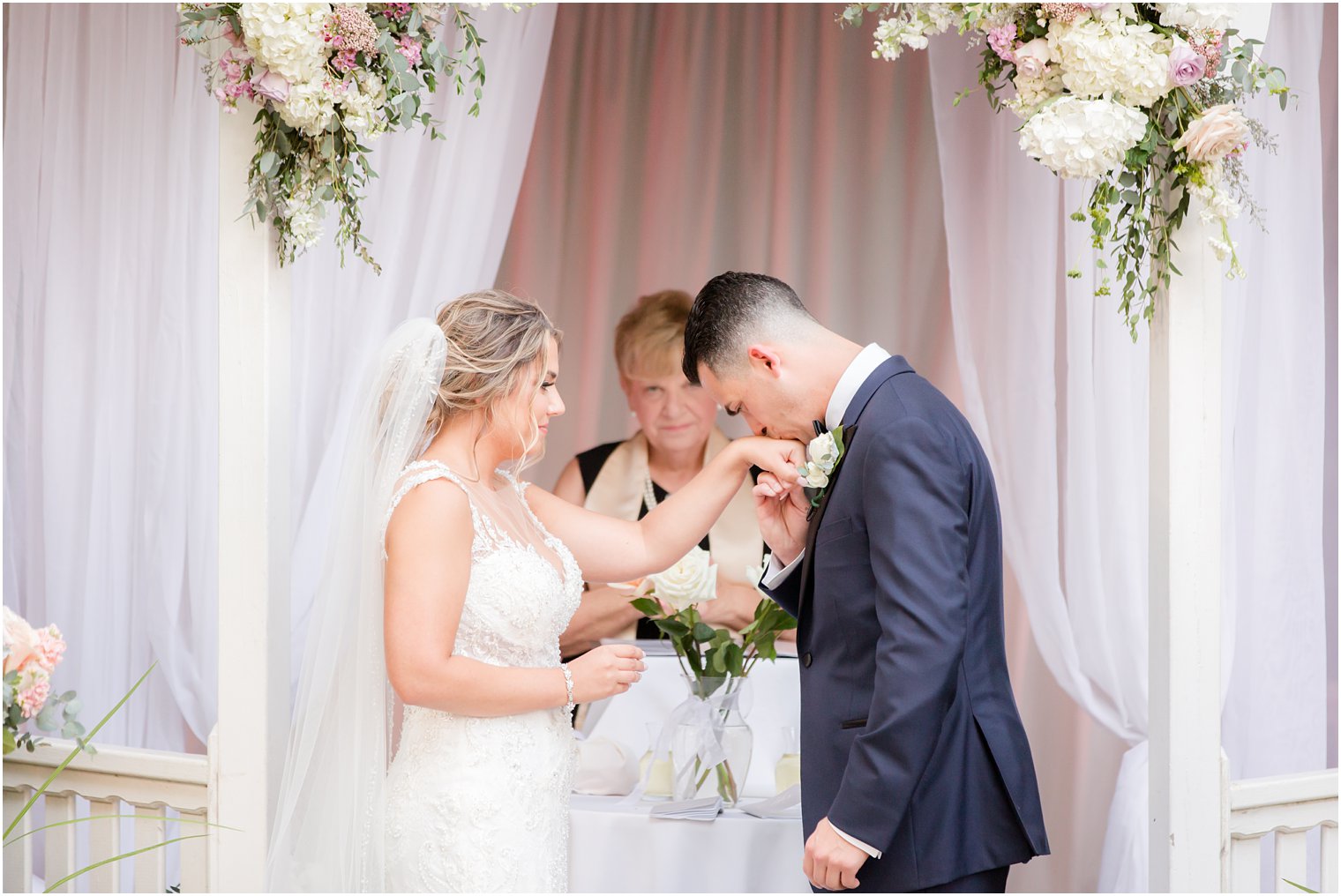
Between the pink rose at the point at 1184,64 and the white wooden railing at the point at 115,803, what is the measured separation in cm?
259

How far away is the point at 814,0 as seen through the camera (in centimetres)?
529

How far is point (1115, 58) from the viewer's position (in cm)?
236

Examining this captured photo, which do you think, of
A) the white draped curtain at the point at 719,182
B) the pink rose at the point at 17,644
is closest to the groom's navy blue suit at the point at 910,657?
the pink rose at the point at 17,644

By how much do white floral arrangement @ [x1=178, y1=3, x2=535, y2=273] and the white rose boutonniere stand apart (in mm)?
1036

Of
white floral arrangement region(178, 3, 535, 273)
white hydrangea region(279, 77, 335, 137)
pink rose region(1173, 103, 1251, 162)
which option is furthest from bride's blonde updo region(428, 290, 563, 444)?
pink rose region(1173, 103, 1251, 162)

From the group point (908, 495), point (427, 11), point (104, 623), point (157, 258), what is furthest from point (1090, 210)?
point (104, 623)

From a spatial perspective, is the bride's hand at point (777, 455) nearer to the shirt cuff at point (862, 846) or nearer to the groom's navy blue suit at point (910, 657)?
the groom's navy blue suit at point (910, 657)

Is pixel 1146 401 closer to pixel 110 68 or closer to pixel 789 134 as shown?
pixel 789 134

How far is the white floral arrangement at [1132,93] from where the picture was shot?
2375 mm

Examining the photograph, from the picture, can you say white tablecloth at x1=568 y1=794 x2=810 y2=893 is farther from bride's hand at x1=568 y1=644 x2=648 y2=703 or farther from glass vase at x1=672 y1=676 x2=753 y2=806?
bride's hand at x1=568 y1=644 x2=648 y2=703

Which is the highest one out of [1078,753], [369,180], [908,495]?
[369,180]

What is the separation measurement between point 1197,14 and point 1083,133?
13.4 inches

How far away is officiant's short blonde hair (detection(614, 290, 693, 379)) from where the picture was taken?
4512 millimetres

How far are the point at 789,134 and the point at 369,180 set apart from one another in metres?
2.63
